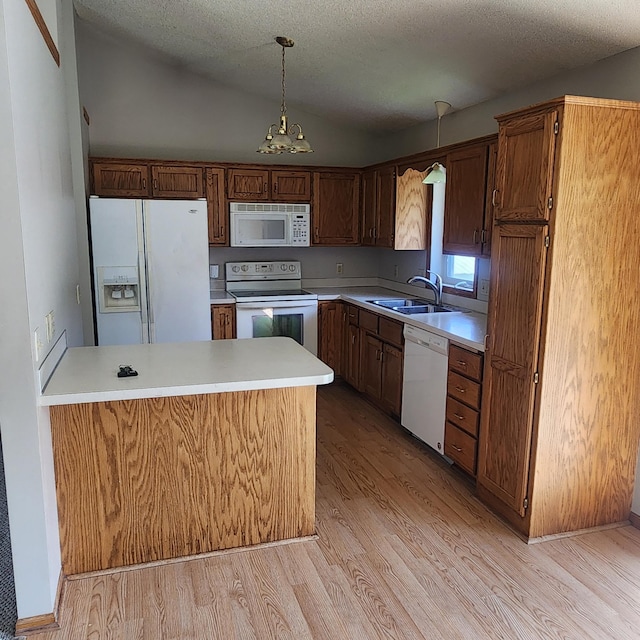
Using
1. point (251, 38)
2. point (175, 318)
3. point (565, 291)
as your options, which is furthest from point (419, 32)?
point (175, 318)

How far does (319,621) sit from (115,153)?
408cm

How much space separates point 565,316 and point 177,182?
3.32m

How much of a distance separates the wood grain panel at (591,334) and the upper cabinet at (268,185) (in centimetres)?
291

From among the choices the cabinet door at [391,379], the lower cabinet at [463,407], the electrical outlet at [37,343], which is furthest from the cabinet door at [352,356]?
the electrical outlet at [37,343]

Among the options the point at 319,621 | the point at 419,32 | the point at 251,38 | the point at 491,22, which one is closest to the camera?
the point at 319,621

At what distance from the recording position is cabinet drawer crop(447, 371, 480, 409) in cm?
302

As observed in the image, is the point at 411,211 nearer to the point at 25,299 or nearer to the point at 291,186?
the point at 291,186

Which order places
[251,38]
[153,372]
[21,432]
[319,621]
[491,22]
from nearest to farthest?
[21,432], [319,621], [153,372], [491,22], [251,38]

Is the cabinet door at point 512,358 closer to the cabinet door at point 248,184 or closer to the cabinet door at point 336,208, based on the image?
the cabinet door at point 336,208

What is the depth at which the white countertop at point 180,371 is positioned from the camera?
2146 millimetres

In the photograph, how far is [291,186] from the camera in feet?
16.1

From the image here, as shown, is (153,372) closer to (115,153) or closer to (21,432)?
(21,432)

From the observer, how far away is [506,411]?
108 inches

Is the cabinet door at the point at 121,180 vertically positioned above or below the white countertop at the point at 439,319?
above
